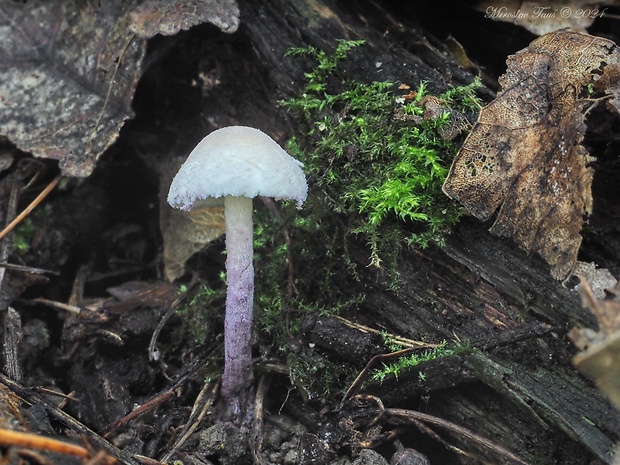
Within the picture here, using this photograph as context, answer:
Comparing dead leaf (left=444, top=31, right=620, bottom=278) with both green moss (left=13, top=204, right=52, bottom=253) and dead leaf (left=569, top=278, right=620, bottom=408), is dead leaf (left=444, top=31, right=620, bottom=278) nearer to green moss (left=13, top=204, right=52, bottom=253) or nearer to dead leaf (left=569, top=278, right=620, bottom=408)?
dead leaf (left=569, top=278, right=620, bottom=408)

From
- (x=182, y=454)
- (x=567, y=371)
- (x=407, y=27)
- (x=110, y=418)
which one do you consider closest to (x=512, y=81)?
(x=407, y=27)

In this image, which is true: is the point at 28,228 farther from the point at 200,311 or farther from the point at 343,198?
the point at 343,198

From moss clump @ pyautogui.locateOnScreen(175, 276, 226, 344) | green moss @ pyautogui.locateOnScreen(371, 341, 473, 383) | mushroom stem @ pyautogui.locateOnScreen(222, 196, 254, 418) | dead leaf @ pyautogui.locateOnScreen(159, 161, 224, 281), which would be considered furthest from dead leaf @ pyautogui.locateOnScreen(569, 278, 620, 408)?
dead leaf @ pyautogui.locateOnScreen(159, 161, 224, 281)

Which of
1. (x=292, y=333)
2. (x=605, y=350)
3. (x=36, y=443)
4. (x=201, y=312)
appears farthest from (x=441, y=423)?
(x=36, y=443)

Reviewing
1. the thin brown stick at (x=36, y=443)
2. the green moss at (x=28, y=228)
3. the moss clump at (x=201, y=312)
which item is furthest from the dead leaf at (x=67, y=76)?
the thin brown stick at (x=36, y=443)

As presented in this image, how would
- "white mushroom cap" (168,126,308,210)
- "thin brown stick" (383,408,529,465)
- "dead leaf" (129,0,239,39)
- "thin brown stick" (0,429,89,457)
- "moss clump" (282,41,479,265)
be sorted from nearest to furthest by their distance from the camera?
"thin brown stick" (0,429,89,457) < "white mushroom cap" (168,126,308,210) < "thin brown stick" (383,408,529,465) < "moss clump" (282,41,479,265) < "dead leaf" (129,0,239,39)

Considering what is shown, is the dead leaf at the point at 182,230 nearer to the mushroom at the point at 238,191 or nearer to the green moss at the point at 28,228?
the mushroom at the point at 238,191
